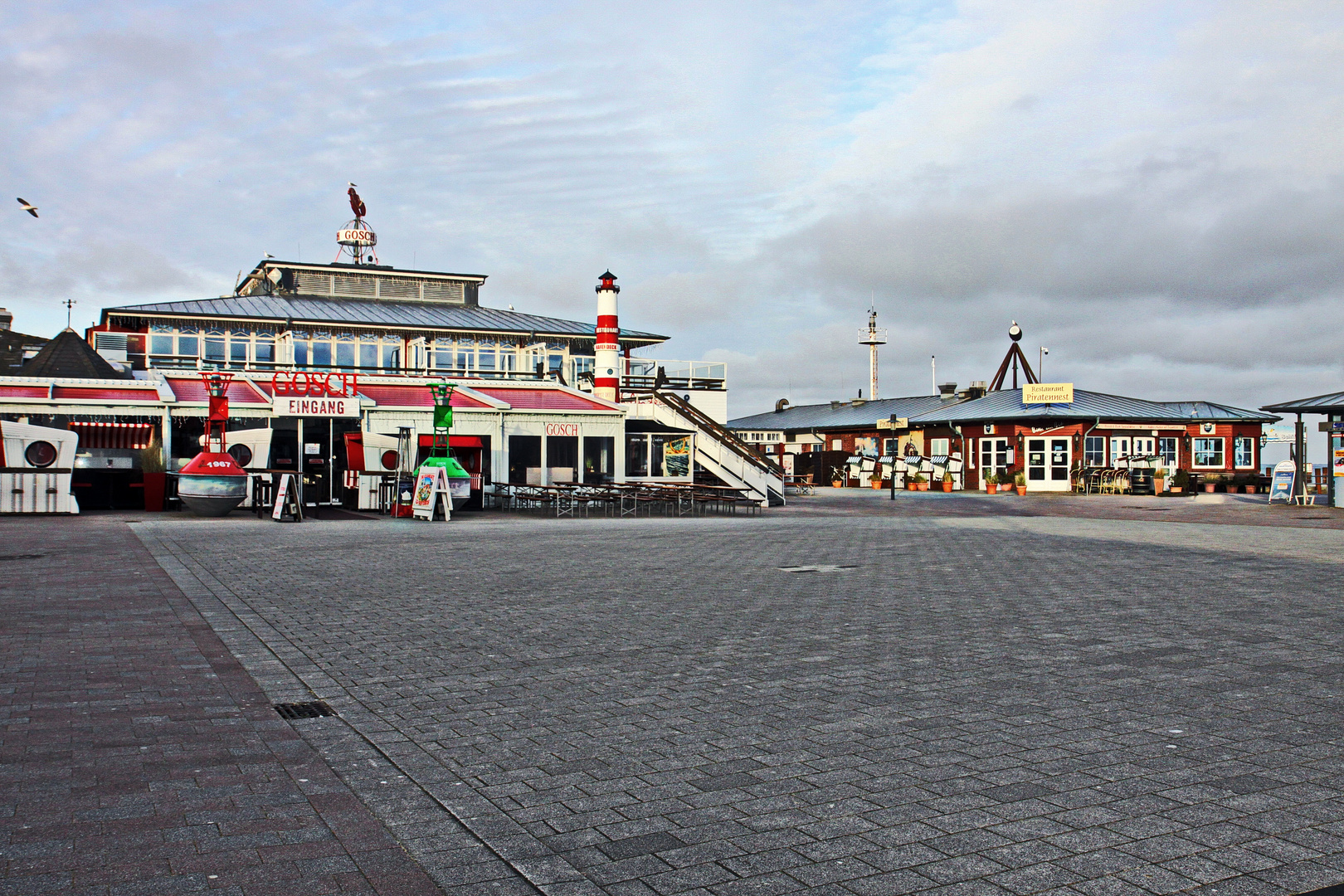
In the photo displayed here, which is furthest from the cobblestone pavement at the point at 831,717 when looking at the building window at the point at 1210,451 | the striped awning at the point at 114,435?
the building window at the point at 1210,451

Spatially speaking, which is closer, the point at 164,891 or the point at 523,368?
the point at 164,891

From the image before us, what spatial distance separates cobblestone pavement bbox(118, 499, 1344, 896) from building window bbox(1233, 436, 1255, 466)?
118ft

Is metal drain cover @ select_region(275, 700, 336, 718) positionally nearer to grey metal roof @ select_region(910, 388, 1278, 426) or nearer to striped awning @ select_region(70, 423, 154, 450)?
striped awning @ select_region(70, 423, 154, 450)

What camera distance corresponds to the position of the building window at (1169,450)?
44250 mm

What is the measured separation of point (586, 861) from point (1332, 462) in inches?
1307

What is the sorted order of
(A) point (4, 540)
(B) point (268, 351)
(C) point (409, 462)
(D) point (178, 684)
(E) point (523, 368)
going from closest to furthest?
1. (D) point (178, 684)
2. (A) point (4, 540)
3. (C) point (409, 462)
4. (B) point (268, 351)
5. (E) point (523, 368)

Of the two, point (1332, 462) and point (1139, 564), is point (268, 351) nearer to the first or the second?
point (1139, 564)

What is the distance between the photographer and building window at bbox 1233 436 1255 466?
4500 cm

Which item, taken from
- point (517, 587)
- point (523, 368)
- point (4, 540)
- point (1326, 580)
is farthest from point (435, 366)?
point (1326, 580)

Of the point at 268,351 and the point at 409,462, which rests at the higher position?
the point at 268,351

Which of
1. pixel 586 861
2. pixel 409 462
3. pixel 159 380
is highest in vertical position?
pixel 159 380

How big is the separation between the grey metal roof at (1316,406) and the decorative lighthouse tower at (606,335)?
19947 mm

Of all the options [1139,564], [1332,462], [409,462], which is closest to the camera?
[1139,564]

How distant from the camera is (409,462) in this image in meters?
27.3
